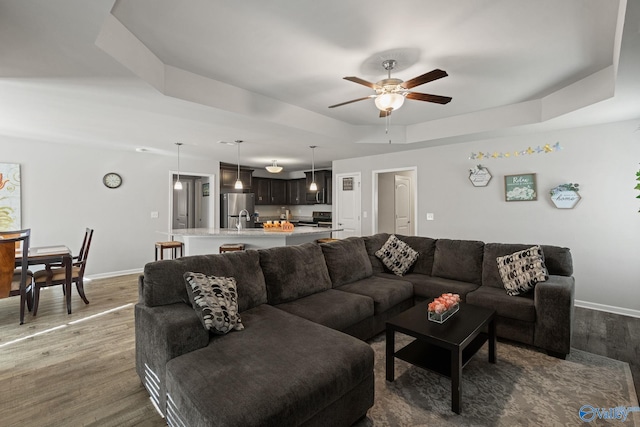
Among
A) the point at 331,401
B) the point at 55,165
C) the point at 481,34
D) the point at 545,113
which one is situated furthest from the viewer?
the point at 55,165

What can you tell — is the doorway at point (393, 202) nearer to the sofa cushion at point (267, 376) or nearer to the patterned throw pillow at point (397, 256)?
the patterned throw pillow at point (397, 256)

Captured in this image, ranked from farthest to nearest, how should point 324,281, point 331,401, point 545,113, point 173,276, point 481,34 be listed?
point 545,113 → point 324,281 → point 481,34 → point 173,276 → point 331,401

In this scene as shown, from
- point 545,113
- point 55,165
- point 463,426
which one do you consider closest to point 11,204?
point 55,165

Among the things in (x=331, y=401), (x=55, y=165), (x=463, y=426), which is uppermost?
(x=55, y=165)

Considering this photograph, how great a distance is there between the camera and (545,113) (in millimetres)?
3658

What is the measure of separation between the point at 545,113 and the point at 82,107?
529 cm

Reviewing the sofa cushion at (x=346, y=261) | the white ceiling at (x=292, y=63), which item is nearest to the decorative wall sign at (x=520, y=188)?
the white ceiling at (x=292, y=63)

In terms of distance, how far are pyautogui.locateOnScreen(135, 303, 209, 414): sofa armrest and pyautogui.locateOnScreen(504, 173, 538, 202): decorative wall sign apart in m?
4.54

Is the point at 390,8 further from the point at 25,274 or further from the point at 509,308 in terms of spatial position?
the point at 25,274

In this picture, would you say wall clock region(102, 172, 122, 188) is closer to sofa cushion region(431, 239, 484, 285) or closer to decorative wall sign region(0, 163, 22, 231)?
decorative wall sign region(0, 163, 22, 231)

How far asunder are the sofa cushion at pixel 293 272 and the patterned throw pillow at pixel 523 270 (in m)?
1.77

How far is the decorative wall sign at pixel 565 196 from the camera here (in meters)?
3.95

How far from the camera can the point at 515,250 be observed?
318 centimetres

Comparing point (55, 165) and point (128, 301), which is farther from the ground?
point (55, 165)
